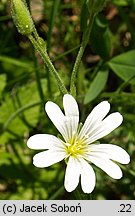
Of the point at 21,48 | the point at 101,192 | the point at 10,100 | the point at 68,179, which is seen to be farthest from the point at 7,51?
the point at 68,179

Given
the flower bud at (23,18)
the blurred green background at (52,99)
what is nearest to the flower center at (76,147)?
the flower bud at (23,18)

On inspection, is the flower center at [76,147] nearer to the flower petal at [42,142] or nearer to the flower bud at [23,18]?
the flower petal at [42,142]

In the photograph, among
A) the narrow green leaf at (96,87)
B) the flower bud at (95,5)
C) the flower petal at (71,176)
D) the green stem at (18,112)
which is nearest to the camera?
the flower petal at (71,176)

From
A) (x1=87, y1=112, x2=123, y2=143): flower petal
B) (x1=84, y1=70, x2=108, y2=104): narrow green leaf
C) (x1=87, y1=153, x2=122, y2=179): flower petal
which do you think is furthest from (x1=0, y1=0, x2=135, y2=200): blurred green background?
(x1=87, y1=153, x2=122, y2=179): flower petal

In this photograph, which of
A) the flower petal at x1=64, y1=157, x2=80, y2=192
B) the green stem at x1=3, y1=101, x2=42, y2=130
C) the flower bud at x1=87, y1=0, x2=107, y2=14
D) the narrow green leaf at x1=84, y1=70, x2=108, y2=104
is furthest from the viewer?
the green stem at x1=3, y1=101, x2=42, y2=130

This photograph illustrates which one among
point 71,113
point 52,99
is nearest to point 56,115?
point 71,113

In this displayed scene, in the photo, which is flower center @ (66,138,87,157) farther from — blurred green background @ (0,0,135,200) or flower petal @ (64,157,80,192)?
blurred green background @ (0,0,135,200)
